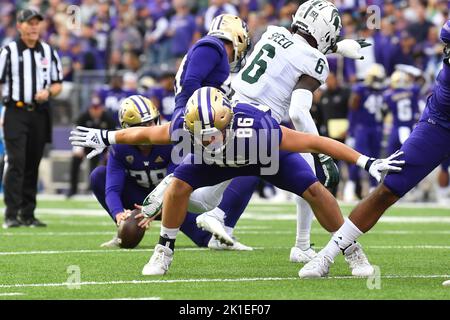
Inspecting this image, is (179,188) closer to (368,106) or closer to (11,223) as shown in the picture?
(11,223)

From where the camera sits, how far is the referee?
10281mm

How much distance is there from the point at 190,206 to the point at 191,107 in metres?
1.75

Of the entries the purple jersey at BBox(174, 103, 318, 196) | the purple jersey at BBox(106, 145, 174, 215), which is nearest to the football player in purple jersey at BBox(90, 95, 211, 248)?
the purple jersey at BBox(106, 145, 174, 215)

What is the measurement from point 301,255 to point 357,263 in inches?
37.8

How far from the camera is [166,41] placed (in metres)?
18.8

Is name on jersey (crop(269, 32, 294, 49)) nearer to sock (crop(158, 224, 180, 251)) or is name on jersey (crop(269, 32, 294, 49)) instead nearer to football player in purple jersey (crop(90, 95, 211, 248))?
football player in purple jersey (crop(90, 95, 211, 248))

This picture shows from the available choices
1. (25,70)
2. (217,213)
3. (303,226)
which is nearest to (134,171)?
(217,213)

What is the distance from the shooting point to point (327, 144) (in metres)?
5.80

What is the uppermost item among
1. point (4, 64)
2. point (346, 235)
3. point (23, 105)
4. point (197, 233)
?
point (4, 64)

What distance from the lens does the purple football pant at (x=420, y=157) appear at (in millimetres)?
5676

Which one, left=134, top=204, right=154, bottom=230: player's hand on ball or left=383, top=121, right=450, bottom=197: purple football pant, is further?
left=134, top=204, right=154, bottom=230: player's hand on ball

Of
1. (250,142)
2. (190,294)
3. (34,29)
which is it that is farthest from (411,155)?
(34,29)

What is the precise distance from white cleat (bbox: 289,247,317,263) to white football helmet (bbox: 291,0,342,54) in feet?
4.39
